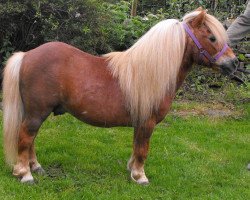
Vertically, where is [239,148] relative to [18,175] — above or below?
below

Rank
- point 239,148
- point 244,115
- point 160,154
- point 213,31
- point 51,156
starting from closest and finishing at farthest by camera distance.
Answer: point 213,31, point 51,156, point 160,154, point 239,148, point 244,115

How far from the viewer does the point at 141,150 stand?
13.4ft

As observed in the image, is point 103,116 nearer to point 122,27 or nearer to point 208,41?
point 208,41

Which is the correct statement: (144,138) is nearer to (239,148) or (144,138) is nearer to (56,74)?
(56,74)

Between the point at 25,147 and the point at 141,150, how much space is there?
3.50 feet

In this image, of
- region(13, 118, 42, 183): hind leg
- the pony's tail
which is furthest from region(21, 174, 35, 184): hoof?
the pony's tail

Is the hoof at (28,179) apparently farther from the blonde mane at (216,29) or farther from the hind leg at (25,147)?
the blonde mane at (216,29)

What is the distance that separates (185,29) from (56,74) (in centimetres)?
121

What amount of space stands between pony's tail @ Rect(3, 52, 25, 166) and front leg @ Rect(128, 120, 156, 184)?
110cm

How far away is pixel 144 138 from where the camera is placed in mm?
4031

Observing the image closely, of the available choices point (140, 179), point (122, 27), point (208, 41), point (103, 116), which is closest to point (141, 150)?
point (140, 179)

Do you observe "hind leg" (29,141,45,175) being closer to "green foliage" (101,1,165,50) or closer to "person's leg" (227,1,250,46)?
"person's leg" (227,1,250,46)

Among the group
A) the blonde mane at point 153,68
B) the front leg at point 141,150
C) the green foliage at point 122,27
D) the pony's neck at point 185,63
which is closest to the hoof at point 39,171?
the front leg at point 141,150

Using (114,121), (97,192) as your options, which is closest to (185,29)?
(114,121)
